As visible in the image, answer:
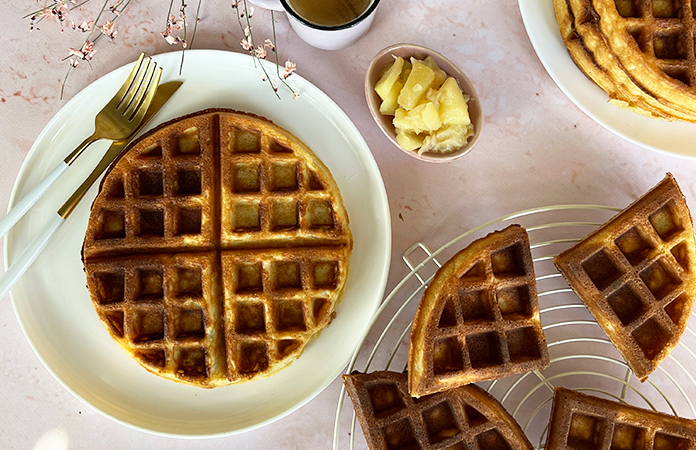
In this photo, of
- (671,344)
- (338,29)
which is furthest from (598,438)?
(338,29)

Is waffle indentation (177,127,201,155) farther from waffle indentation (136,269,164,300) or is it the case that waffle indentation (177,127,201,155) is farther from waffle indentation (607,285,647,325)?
waffle indentation (607,285,647,325)

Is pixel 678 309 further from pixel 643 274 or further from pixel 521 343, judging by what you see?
pixel 521 343

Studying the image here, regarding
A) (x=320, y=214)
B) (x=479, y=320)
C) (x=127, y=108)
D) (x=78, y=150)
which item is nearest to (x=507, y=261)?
(x=479, y=320)

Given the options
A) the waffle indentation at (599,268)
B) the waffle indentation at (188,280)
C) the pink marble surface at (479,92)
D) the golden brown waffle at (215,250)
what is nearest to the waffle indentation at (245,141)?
the golden brown waffle at (215,250)

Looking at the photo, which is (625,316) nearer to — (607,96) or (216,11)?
(607,96)

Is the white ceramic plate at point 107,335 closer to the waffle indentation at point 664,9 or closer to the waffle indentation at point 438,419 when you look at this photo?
the waffle indentation at point 438,419

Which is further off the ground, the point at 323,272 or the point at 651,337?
the point at 323,272

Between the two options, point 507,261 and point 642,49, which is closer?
point 642,49
